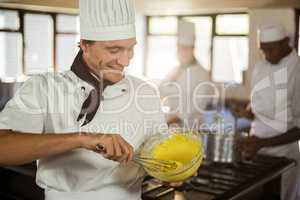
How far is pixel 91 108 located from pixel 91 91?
46 mm

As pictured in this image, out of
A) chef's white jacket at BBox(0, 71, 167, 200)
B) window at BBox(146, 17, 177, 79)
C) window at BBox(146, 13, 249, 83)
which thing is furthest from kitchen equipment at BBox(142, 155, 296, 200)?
window at BBox(146, 17, 177, 79)

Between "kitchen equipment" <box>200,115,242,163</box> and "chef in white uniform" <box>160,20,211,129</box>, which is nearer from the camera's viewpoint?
"kitchen equipment" <box>200,115,242,163</box>

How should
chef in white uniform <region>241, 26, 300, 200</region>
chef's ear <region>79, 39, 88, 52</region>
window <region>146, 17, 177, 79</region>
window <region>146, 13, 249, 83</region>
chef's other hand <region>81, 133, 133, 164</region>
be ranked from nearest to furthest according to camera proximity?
1. chef's other hand <region>81, 133, 133, 164</region>
2. chef's ear <region>79, 39, 88, 52</region>
3. chef in white uniform <region>241, 26, 300, 200</region>
4. window <region>146, 13, 249, 83</region>
5. window <region>146, 17, 177, 79</region>

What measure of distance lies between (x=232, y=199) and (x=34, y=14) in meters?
2.10

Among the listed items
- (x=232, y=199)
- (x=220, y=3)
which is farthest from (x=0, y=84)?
(x=220, y=3)

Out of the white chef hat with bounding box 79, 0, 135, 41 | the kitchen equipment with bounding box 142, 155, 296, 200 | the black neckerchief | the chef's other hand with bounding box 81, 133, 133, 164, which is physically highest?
the white chef hat with bounding box 79, 0, 135, 41

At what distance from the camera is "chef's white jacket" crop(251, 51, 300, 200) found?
6.44 ft

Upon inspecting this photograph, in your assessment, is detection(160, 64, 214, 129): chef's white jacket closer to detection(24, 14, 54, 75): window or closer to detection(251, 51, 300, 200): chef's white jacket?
detection(251, 51, 300, 200): chef's white jacket

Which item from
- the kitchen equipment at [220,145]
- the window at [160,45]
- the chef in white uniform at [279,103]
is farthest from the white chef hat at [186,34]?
the window at [160,45]

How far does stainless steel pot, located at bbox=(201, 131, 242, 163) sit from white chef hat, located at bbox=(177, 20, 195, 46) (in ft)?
4.20

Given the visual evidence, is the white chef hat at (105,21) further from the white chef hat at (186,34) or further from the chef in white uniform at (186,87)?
the white chef hat at (186,34)

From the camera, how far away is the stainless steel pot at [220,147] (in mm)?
1543

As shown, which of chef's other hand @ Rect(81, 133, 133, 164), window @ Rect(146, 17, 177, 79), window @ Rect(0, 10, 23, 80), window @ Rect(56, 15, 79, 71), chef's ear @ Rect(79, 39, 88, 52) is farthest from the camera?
window @ Rect(146, 17, 177, 79)

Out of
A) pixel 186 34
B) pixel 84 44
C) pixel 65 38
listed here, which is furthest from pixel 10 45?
pixel 84 44
